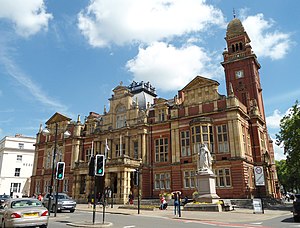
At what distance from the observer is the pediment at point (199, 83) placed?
36.7m

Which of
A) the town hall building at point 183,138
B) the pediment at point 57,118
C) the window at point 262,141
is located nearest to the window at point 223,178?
the town hall building at point 183,138

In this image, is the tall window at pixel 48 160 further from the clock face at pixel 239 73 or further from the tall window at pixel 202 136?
the clock face at pixel 239 73

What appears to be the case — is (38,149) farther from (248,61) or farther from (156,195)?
(248,61)

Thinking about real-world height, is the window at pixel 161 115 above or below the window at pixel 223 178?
above

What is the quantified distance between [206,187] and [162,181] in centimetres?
1391

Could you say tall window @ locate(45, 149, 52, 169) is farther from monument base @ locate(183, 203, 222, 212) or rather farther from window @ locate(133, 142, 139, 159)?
monument base @ locate(183, 203, 222, 212)

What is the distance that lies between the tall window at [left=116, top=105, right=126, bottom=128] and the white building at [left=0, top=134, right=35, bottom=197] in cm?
3204

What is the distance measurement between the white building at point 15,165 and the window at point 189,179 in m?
43.0

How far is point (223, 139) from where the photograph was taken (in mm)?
34375

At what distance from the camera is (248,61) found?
4212 centimetres

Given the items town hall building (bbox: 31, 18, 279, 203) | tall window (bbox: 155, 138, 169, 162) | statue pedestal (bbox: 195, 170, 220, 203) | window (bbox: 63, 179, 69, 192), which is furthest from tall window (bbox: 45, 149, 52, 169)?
statue pedestal (bbox: 195, 170, 220, 203)

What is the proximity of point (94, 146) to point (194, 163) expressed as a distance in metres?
18.3

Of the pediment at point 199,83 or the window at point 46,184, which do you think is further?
the window at point 46,184

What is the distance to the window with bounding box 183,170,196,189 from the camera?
115 ft
